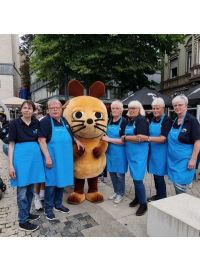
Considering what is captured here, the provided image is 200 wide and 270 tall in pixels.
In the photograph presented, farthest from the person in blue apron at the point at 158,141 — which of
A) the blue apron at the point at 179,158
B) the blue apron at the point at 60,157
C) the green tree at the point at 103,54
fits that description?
the green tree at the point at 103,54

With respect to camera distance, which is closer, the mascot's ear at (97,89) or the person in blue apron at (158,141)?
the person in blue apron at (158,141)

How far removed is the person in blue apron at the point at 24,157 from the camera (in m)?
3.36

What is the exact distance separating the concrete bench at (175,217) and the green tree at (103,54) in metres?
8.98

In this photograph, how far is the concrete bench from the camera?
2.77 m

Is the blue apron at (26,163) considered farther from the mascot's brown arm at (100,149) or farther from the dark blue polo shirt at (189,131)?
the dark blue polo shirt at (189,131)

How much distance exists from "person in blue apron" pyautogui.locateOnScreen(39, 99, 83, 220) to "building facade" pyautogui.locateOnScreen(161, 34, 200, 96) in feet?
40.9

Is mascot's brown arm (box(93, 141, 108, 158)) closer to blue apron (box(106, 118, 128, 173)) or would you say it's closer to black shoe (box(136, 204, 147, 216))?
blue apron (box(106, 118, 128, 173))

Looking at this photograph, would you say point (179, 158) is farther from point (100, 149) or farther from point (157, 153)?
point (100, 149)

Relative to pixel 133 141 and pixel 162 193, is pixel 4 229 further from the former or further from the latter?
pixel 162 193

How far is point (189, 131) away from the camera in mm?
3441

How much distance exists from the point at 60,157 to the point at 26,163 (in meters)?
0.59

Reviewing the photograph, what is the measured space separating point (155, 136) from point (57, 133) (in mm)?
1579

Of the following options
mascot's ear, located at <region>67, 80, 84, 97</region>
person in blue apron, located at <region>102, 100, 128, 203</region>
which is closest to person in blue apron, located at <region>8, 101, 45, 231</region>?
mascot's ear, located at <region>67, 80, 84, 97</region>

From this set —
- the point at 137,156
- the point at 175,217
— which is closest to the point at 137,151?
the point at 137,156
